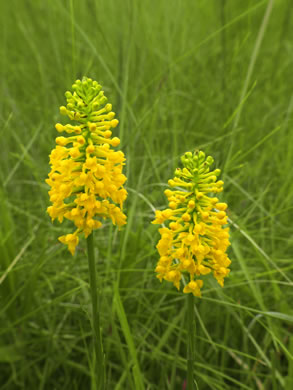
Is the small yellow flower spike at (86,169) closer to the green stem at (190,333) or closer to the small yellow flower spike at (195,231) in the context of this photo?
the small yellow flower spike at (195,231)

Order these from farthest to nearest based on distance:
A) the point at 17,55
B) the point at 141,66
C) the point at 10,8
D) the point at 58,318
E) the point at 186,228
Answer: the point at 10,8
the point at 17,55
the point at 141,66
the point at 58,318
the point at 186,228

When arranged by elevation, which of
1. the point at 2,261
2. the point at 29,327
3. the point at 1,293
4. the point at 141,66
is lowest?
the point at 29,327

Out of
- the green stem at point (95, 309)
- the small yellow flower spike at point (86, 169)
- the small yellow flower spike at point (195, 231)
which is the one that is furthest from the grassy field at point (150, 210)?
the small yellow flower spike at point (86, 169)

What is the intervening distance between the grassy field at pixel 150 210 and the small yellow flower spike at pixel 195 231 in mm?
232

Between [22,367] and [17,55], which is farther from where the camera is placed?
[17,55]

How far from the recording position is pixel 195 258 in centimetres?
145

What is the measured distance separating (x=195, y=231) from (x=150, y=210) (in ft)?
3.74

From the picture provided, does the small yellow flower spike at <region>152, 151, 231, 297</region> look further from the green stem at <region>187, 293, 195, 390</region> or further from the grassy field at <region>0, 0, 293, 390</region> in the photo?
the grassy field at <region>0, 0, 293, 390</region>

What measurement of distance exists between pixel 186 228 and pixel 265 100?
2.59m

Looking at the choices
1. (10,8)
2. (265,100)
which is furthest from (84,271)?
(10,8)

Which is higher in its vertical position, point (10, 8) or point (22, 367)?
point (10, 8)

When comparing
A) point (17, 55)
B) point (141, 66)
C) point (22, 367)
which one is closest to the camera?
point (22, 367)

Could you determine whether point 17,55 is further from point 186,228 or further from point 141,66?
point 186,228

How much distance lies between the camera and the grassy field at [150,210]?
2.20m
